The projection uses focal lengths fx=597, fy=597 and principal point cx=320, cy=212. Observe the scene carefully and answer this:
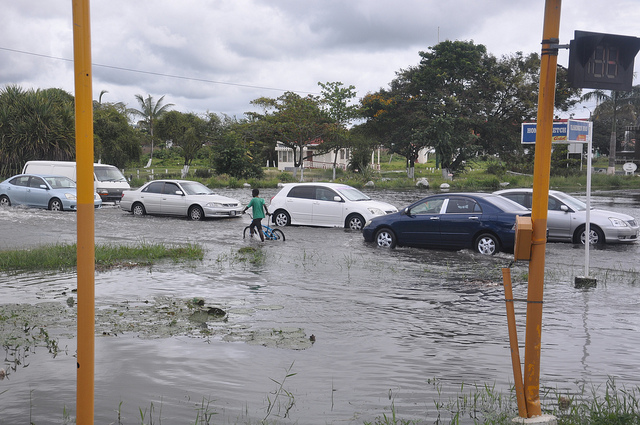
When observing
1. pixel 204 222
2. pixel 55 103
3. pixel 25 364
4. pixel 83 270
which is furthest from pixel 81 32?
pixel 55 103

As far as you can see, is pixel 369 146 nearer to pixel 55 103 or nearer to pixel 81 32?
pixel 55 103

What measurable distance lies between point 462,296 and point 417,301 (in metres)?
0.91

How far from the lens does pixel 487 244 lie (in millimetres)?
14664

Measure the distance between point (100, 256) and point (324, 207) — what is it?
9.23 meters

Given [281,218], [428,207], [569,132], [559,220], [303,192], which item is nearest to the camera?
[569,132]

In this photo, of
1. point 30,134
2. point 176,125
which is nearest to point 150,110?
point 176,125

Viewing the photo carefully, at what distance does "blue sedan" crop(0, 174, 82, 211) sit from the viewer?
82.4ft

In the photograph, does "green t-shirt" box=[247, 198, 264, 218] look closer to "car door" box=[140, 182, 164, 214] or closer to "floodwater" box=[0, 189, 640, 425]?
"floodwater" box=[0, 189, 640, 425]

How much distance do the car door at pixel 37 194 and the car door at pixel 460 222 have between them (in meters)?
17.7

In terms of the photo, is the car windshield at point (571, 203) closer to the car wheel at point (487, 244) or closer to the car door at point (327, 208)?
the car wheel at point (487, 244)

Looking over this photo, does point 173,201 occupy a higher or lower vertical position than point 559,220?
lower

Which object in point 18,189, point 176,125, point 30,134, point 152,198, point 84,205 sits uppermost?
point 176,125

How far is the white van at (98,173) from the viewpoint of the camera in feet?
90.1

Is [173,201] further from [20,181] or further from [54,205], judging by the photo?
[20,181]
